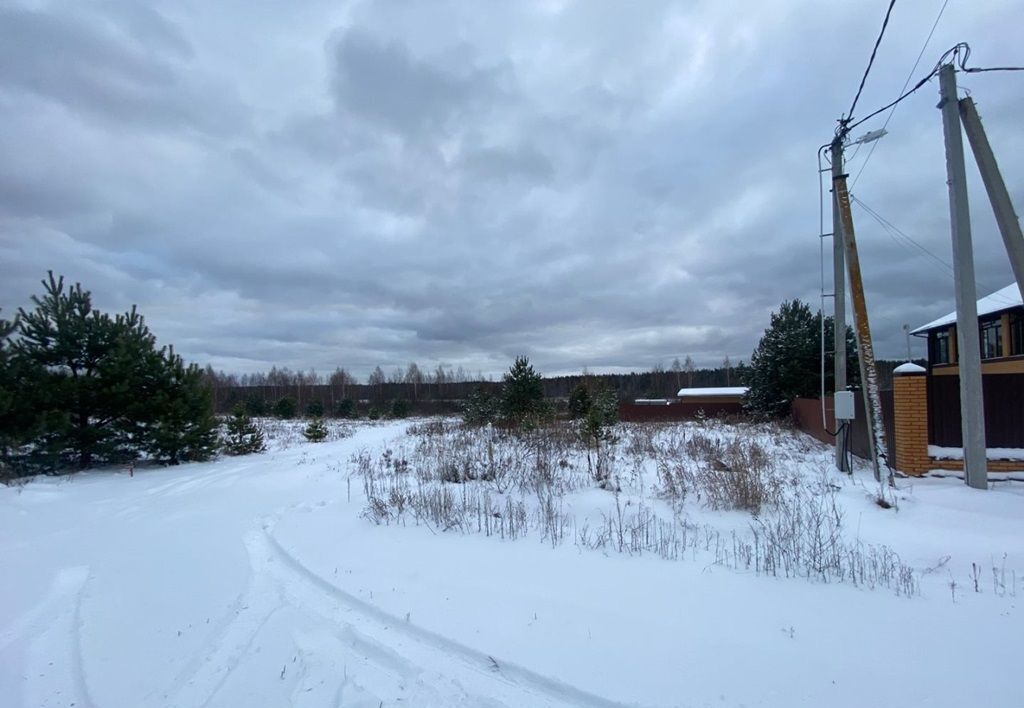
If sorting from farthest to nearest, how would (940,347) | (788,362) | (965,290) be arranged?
(940,347), (788,362), (965,290)

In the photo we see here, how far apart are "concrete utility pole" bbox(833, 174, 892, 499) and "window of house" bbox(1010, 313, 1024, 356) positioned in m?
14.2

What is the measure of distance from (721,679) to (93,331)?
14872 mm

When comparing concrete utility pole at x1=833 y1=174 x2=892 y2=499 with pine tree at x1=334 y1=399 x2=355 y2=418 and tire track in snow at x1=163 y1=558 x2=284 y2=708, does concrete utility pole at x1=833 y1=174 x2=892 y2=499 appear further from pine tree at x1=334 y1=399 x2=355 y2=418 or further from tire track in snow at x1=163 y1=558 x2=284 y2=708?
pine tree at x1=334 y1=399 x2=355 y2=418

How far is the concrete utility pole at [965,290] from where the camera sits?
753 cm

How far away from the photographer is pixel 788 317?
2211 cm

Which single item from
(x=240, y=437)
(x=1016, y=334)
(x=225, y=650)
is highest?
(x=1016, y=334)

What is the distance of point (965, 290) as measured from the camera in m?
7.65

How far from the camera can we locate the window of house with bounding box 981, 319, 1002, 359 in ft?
63.1

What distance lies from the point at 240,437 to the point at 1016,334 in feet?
87.2

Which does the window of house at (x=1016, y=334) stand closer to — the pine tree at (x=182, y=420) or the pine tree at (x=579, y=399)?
the pine tree at (x=579, y=399)

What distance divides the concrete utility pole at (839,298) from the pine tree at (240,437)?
16264 millimetres

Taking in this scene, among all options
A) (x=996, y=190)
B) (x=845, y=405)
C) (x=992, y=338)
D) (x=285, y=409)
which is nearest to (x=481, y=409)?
(x=845, y=405)

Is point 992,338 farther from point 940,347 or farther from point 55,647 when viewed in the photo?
point 55,647

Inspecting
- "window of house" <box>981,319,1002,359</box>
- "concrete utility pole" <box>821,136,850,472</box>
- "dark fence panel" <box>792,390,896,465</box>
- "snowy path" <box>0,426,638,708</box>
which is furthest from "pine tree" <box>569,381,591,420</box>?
"window of house" <box>981,319,1002,359</box>
